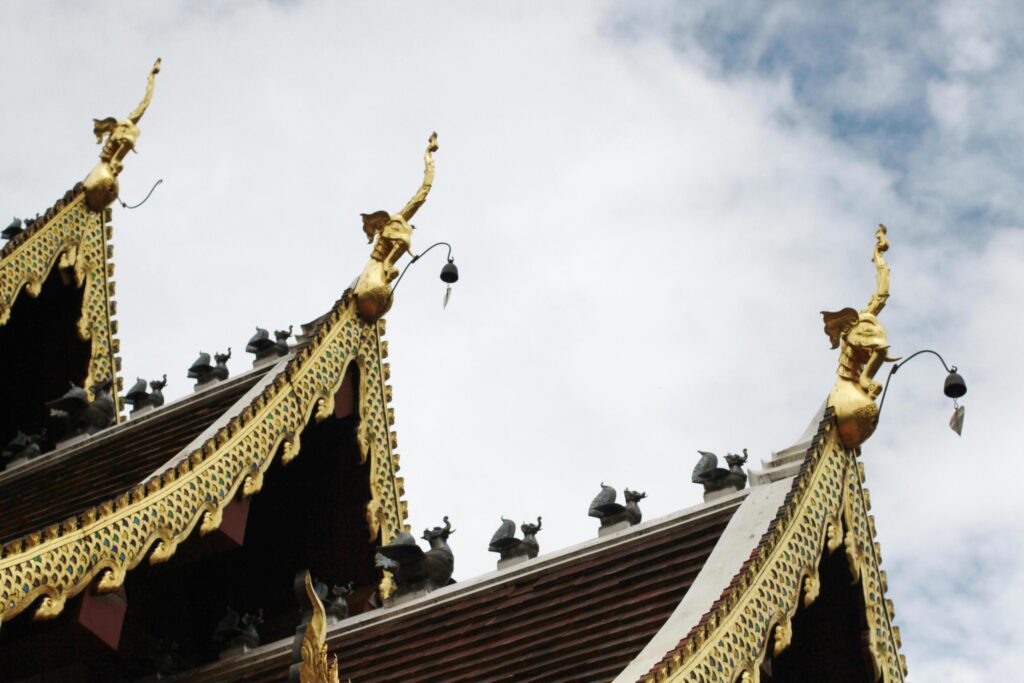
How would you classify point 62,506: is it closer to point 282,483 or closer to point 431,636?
point 282,483

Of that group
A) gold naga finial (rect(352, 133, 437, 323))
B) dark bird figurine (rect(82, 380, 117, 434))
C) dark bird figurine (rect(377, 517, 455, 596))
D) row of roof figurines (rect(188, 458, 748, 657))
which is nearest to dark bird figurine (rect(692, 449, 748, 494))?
row of roof figurines (rect(188, 458, 748, 657))

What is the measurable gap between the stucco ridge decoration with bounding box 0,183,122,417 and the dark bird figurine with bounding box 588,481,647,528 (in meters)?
4.87

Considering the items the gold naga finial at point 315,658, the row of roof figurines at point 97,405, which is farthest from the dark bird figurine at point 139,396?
the gold naga finial at point 315,658

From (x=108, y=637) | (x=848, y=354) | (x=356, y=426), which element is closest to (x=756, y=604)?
(x=848, y=354)

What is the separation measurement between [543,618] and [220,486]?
5.83 feet

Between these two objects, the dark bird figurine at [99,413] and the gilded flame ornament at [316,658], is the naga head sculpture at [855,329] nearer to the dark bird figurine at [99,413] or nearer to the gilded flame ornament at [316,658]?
the gilded flame ornament at [316,658]

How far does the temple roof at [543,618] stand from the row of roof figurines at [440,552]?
17cm

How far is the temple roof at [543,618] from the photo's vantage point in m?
9.52

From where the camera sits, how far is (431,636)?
34.0 feet

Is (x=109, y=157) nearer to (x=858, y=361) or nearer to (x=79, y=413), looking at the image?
(x=79, y=413)

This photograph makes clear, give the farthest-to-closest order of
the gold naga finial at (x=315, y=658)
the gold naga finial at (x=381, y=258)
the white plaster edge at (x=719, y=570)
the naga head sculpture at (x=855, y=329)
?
the gold naga finial at (x=381, y=258), the naga head sculpture at (x=855, y=329), the gold naga finial at (x=315, y=658), the white plaster edge at (x=719, y=570)

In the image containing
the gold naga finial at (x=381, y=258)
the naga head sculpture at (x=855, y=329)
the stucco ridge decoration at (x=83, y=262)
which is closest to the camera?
the naga head sculpture at (x=855, y=329)

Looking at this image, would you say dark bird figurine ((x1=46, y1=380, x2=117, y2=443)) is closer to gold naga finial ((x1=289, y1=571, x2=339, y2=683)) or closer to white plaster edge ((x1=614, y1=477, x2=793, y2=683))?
gold naga finial ((x1=289, y1=571, x2=339, y2=683))

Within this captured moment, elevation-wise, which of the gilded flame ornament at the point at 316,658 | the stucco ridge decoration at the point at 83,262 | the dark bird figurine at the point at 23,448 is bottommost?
the gilded flame ornament at the point at 316,658
